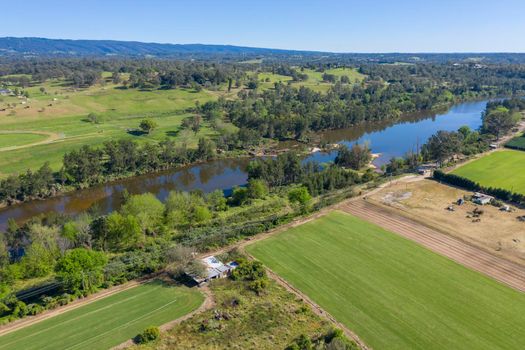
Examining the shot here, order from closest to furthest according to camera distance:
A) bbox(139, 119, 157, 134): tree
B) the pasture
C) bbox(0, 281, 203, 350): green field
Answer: bbox(0, 281, 203, 350): green field → the pasture → bbox(139, 119, 157, 134): tree

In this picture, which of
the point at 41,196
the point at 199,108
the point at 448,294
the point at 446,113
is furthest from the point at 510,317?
the point at 446,113

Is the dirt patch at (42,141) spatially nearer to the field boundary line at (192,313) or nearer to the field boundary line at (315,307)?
the field boundary line at (192,313)

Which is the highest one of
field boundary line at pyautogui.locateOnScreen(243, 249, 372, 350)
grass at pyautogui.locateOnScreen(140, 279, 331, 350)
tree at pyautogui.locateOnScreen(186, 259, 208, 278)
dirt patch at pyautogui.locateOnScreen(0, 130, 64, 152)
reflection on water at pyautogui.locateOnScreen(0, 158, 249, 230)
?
tree at pyautogui.locateOnScreen(186, 259, 208, 278)

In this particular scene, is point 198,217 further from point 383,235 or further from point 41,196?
point 41,196

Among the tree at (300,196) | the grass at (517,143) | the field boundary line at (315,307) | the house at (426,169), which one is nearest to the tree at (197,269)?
the field boundary line at (315,307)

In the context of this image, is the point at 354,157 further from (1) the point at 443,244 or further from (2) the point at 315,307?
(2) the point at 315,307

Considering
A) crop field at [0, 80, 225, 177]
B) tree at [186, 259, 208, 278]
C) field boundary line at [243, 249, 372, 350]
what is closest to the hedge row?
field boundary line at [243, 249, 372, 350]

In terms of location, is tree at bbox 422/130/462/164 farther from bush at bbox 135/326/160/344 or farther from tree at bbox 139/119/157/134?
tree at bbox 139/119/157/134
